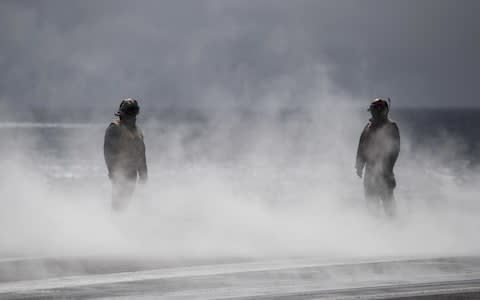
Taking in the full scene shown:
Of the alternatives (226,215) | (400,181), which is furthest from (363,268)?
(400,181)

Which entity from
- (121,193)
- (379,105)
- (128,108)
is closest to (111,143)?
(128,108)

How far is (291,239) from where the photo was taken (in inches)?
349

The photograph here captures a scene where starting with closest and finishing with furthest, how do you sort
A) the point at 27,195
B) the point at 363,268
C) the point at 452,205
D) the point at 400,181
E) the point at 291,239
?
the point at 363,268 < the point at 291,239 < the point at 27,195 < the point at 452,205 < the point at 400,181

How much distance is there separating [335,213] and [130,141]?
13.0 feet

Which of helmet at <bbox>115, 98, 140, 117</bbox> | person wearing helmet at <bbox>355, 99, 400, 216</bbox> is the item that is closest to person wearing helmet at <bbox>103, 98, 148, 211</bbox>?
helmet at <bbox>115, 98, 140, 117</bbox>

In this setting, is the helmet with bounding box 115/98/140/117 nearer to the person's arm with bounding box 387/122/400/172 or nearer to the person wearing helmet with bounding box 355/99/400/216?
the person wearing helmet with bounding box 355/99/400/216

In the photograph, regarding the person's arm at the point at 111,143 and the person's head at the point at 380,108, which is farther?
the person's head at the point at 380,108

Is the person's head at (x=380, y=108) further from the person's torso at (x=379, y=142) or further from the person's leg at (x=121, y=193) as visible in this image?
the person's leg at (x=121, y=193)

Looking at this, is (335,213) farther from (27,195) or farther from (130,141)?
(27,195)

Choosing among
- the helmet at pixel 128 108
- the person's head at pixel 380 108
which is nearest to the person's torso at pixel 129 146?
the helmet at pixel 128 108

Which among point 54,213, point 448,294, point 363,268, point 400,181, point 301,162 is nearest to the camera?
point 448,294

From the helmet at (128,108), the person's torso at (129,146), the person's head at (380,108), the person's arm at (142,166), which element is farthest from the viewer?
the person's head at (380,108)

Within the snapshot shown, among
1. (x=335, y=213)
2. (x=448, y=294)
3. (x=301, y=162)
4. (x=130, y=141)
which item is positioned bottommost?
(x=448, y=294)

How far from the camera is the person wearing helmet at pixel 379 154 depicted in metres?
9.80
